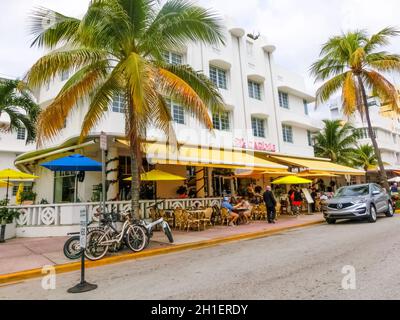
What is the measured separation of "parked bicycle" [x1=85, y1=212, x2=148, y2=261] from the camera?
784 centimetres

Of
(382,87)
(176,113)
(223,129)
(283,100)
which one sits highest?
(283,100)

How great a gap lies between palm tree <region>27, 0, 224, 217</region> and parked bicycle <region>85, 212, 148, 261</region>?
30.1 inches

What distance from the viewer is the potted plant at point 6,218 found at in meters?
11.1

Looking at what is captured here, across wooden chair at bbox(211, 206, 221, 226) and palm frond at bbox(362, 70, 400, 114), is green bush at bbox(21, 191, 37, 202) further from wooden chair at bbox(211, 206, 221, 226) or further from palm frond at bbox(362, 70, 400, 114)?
palm frond at bbox(362, 70, 400, 114)

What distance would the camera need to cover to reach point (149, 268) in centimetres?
703

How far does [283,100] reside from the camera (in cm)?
2581

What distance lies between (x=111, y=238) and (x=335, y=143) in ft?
95.8

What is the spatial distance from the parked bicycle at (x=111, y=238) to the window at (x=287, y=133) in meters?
18.5

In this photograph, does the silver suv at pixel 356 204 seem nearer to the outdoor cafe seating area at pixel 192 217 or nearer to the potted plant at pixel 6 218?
the outdoor cafe seating area at pixel 192 217

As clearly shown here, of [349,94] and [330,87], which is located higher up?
[330,87]

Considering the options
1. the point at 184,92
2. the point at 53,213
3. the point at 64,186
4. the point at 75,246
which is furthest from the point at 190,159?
the point at 64,186

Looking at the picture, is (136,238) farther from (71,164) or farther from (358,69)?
(358,69)

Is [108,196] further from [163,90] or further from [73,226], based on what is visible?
[163,90]

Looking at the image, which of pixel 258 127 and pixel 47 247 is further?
pixel 258 127
